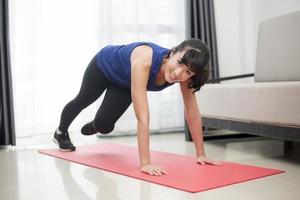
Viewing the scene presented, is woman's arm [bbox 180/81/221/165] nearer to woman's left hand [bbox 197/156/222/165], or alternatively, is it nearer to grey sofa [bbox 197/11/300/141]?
woman's left hand [bbox 197/156/222/165]

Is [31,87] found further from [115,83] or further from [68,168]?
[68,168]

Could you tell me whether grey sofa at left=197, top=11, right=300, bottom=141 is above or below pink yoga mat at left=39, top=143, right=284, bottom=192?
above

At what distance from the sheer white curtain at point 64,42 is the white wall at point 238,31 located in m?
0.55

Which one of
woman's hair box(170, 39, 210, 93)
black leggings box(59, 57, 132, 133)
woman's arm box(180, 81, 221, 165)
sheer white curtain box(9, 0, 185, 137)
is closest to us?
woman's hair box(170, 39, 210, 93)

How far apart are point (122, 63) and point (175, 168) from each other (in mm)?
675

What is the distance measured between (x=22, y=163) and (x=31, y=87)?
3.53 feet

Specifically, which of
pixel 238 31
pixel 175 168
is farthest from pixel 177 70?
pixel 238 31

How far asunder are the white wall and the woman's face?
2.13 meters

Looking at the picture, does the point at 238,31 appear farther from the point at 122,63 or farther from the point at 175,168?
the point at 175,168

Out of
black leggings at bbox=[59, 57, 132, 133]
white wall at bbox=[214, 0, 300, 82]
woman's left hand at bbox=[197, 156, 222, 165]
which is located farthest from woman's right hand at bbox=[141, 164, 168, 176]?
white wall at bbox=[214, 0, 300, 82]

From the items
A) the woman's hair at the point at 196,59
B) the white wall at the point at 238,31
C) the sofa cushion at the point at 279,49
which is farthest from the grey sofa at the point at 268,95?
the white wall at the point at 238,31

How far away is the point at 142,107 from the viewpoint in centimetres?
193

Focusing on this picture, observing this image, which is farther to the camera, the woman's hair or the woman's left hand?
the woman's left hand

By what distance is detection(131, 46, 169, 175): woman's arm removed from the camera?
1896mm
